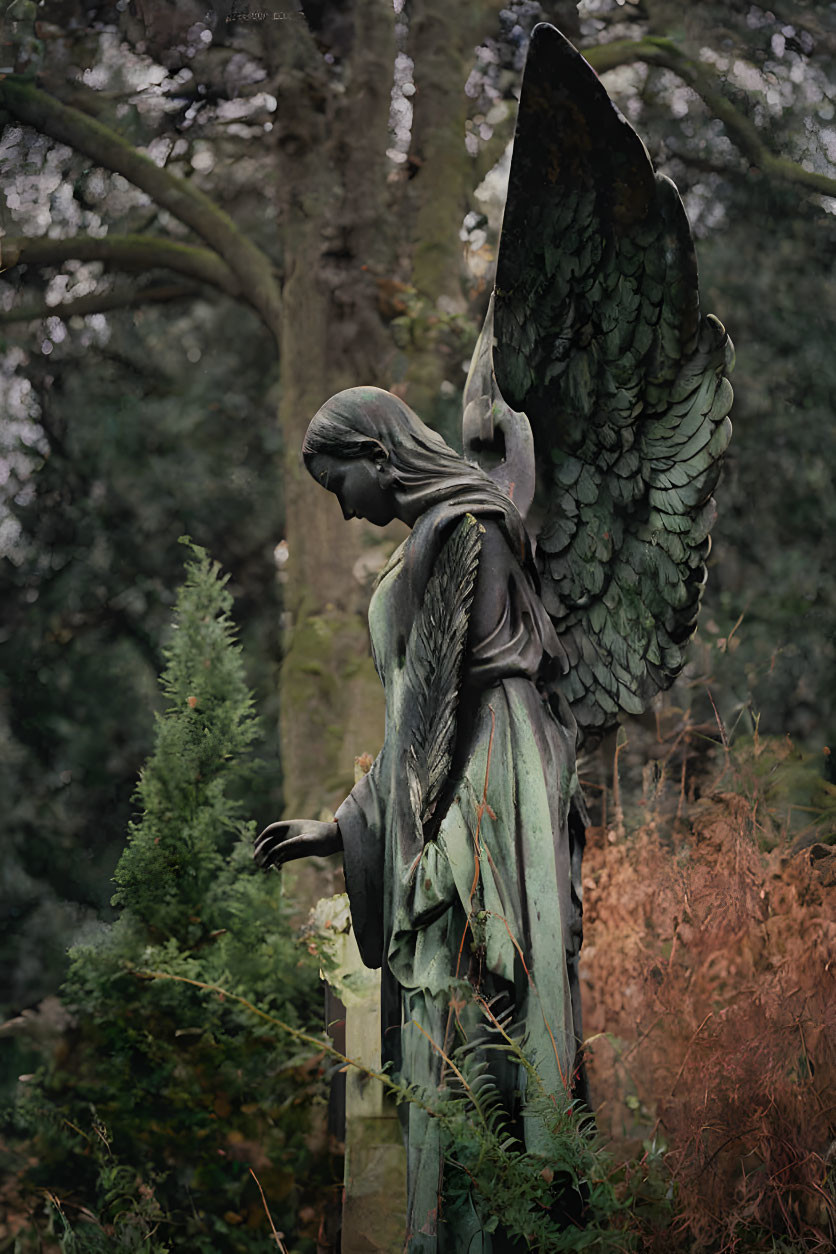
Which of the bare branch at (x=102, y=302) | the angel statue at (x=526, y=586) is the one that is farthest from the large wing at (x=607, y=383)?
the bare branch at (x=102, y=302)

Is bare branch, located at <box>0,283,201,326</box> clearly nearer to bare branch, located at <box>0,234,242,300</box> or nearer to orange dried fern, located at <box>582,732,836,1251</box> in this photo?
bare branch, located at <box>0,234,242,300</box>

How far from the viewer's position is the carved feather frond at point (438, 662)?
194cm

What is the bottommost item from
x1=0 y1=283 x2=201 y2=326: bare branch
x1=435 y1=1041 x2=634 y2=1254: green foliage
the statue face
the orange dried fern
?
the orange dried fern

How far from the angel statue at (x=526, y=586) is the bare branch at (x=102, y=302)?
19.9 ft

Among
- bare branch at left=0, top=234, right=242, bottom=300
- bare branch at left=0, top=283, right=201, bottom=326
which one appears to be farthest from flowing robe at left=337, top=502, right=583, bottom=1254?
bare branch at left=0, top=283, right=201, bottom=326

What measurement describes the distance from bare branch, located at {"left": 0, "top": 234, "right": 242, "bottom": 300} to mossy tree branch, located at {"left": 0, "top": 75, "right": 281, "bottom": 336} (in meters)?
0.09

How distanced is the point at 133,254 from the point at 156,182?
0.45 metres

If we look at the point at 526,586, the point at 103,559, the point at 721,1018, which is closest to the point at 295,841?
the point at 526,586

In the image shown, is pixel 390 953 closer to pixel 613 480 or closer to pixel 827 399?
pixel 613 480

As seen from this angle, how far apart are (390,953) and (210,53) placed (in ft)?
22.4

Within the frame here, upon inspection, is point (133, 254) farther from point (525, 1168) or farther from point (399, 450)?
point (525, 1168)

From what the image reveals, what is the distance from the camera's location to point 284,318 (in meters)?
6.76

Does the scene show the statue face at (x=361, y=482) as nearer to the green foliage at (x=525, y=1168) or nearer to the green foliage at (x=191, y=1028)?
the green foliage at (x=525, y=1168)

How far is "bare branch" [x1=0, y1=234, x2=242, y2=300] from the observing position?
7.40 m
